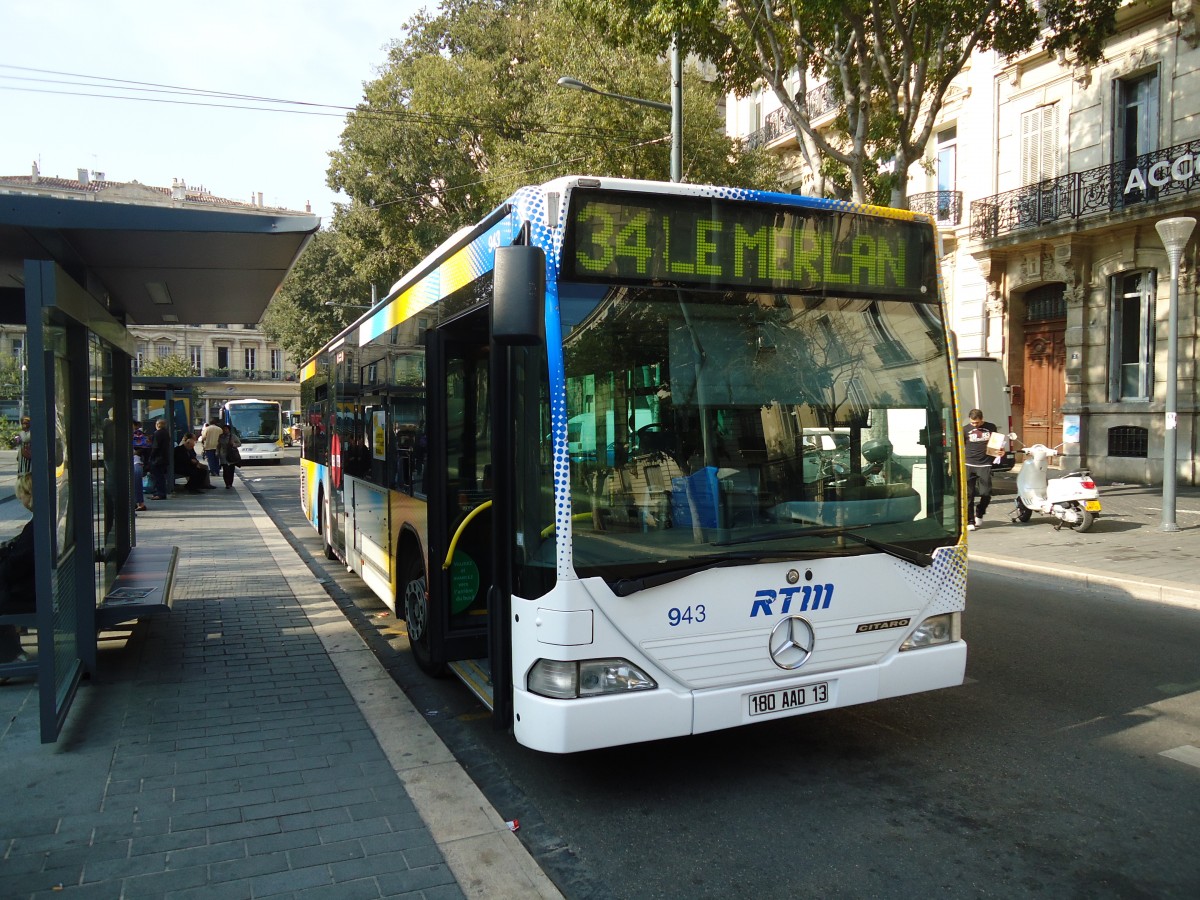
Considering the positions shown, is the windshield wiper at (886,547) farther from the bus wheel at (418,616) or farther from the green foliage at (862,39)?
the green foliage at (862,39)

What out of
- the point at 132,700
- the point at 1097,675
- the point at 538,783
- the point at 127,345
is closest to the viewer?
the point at 538,783

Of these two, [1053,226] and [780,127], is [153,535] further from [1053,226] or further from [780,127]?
[780,127]

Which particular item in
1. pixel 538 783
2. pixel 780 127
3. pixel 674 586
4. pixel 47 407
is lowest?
pixel 538 783

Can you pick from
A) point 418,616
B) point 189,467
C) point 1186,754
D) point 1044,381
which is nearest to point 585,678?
point 418,616

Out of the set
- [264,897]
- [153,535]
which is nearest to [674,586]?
[264,897]

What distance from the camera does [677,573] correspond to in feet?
13.1

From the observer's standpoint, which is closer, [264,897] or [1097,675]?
[264,897]

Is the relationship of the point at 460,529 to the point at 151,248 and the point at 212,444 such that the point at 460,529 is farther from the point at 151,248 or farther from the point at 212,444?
the point at 212,444

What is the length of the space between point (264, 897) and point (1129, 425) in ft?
67.6

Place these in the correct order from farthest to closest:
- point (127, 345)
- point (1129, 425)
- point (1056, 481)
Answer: point (1129, 425), point (1056, 481), point (127, 345)

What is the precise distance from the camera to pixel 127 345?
8.23 meters

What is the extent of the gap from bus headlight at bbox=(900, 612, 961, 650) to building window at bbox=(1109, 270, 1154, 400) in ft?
59.0

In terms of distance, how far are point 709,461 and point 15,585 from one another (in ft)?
15.3

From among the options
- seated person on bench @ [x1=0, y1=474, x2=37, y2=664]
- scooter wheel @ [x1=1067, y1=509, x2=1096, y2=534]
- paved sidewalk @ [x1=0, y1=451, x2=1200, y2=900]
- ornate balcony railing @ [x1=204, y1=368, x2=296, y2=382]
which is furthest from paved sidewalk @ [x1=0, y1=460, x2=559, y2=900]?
ornate balcony railing @ [x1=204, y1=368, x2=296, y2=382]
